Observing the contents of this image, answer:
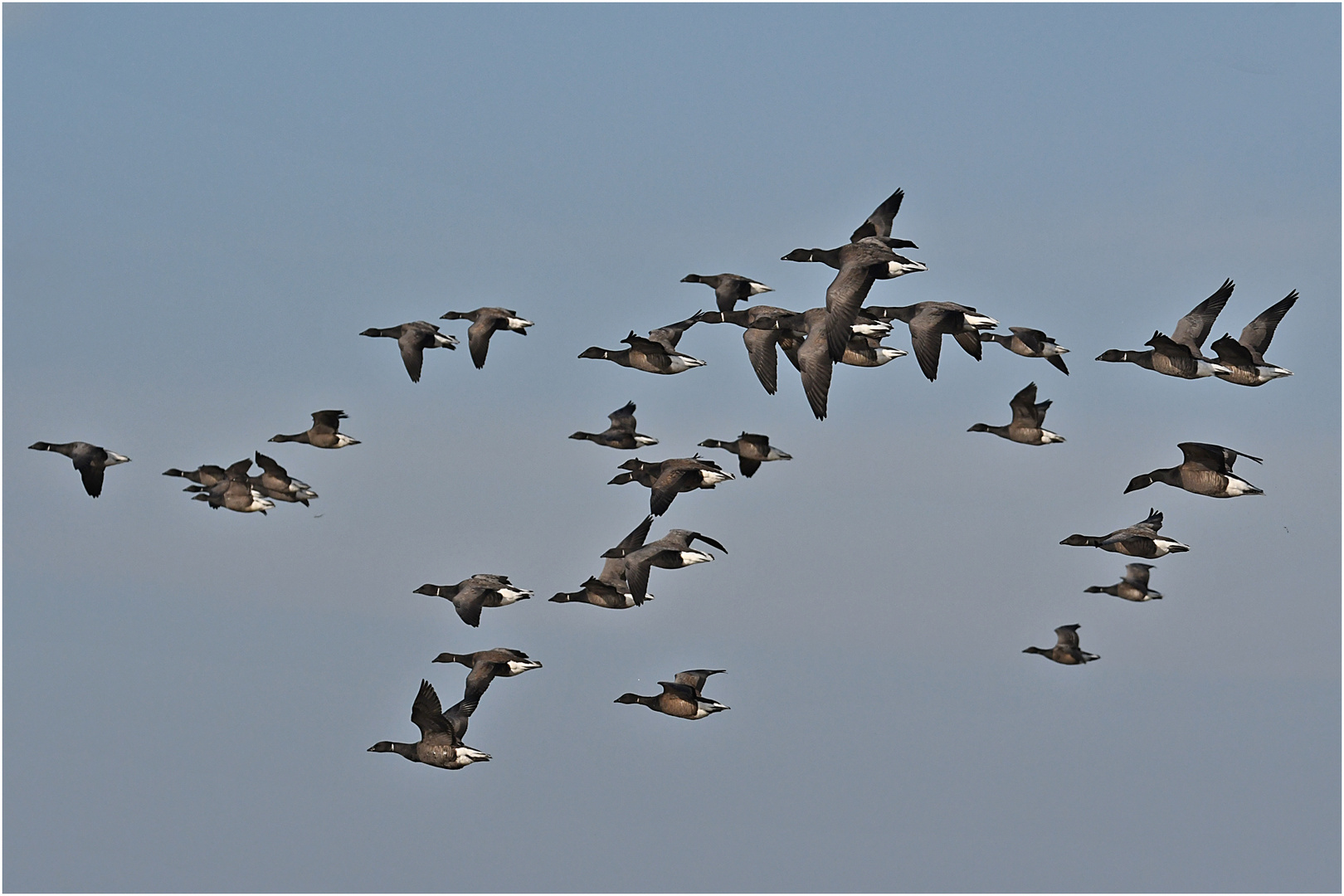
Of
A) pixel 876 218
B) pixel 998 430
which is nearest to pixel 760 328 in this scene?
pixel 876 218

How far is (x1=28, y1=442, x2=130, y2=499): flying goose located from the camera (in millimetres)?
48594

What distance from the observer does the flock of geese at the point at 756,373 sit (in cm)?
4047

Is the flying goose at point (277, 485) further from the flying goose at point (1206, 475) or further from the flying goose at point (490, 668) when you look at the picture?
the flying goose at point (1206, 475)

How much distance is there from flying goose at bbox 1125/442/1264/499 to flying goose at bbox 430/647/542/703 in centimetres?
1448

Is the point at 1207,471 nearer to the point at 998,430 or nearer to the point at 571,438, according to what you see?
the point at 998,430

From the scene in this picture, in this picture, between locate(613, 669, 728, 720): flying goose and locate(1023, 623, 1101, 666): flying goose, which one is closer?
locate(613, 669, 728, 720): flying goose

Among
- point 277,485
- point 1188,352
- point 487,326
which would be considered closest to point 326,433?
point 277,485

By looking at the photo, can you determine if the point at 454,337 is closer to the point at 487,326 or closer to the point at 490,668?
the point at 487,326

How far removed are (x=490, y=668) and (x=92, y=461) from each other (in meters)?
12.6

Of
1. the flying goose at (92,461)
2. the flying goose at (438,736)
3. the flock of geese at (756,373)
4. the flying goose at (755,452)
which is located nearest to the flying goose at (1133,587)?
the flock of geese at (756,373)

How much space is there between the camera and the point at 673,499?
141 feet

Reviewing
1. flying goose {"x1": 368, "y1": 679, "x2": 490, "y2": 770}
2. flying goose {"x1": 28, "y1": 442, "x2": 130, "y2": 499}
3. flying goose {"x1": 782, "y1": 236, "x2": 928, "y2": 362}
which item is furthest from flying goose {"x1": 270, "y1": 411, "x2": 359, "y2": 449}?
flying goose {"x1": 782, "y1": 236, "x2": 928, "y2": 362}

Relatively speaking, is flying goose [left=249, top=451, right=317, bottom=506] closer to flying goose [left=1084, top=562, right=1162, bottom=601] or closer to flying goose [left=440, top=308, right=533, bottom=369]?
flying goose [left=440, top=308, right=533, bottom=369]

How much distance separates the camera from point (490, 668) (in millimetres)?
43375
